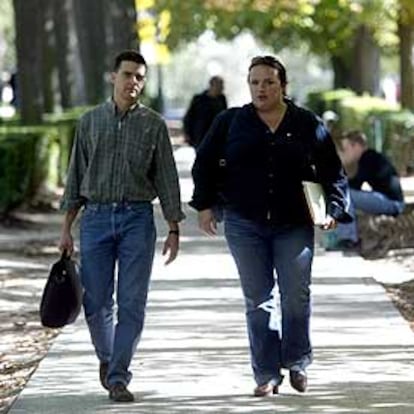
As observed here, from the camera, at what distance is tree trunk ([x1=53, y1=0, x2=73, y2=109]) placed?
35.8 metres

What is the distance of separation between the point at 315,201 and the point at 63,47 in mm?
28134

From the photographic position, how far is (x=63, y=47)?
119ft

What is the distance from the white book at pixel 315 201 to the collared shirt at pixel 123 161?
2.41 feet

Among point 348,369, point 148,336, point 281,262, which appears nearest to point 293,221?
point 281,262

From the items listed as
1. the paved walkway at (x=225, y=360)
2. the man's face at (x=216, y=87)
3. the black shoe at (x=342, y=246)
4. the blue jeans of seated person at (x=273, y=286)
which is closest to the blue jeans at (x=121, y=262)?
the paved walkway at (x=225, y=360)

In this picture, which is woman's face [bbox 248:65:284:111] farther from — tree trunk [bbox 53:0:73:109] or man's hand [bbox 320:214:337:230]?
tree trunk [bbox 53:0:73:109]

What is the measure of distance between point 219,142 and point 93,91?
25.8m

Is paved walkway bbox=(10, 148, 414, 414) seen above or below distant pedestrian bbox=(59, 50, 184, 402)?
below

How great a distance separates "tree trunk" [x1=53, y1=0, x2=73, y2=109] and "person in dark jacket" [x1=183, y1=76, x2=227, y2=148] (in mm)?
14314

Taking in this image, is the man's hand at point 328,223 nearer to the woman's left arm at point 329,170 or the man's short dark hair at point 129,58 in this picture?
the woman's left arm at point 329,170

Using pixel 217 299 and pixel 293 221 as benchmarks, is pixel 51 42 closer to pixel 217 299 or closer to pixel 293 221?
pixel 217 299

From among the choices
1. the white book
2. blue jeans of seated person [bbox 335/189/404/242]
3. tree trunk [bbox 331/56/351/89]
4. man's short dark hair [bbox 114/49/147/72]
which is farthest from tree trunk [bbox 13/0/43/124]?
tree trunk [bbox 331/56/351/89]

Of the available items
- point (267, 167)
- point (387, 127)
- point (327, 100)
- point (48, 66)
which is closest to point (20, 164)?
point (387, 127)

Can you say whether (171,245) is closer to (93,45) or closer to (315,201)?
(315,201)
